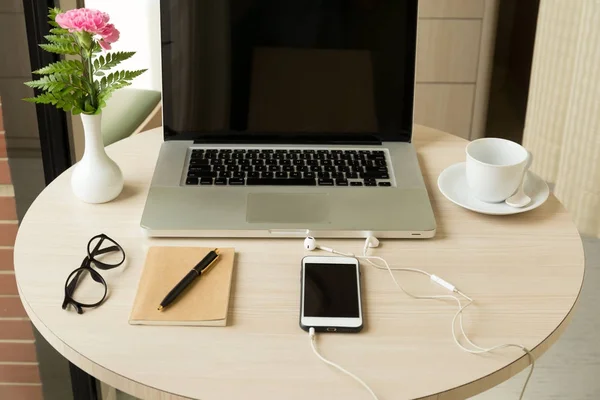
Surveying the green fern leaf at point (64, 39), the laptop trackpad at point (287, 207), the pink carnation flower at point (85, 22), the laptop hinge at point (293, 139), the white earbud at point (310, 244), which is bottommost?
the white earbud at point (310, 244)

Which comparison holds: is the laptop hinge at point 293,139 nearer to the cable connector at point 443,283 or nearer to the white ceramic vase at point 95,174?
the white ceramic vase at point 95,174

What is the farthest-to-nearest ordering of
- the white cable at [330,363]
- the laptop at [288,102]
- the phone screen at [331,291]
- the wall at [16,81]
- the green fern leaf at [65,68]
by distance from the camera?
the wall at [16,81]
the laptop at [288,102]
the green fern leaf at [65,68]
the phone screen at [331,291]
the white cable at [330,363]

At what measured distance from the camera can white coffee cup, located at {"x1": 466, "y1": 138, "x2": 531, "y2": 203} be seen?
107cm

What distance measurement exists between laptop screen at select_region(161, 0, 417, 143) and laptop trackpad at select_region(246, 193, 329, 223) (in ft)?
0.54

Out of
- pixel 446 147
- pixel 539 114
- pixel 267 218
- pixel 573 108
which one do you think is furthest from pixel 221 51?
pixel 539 114

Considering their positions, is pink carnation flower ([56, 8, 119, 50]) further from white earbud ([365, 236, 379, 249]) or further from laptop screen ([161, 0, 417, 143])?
white earbud ([365, 236, 379, 249])

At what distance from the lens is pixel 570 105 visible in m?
2.33

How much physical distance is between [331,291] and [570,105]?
66.9 inches

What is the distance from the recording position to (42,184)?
148cm

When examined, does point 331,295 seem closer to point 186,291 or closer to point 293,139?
point 186,291

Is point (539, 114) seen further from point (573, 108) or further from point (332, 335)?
point (332, 335)

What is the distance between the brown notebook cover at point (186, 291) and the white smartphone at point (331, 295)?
10 cm

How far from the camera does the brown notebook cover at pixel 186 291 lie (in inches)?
34.6

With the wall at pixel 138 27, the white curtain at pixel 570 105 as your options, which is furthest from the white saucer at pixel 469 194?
the wall at pixel 138 27
